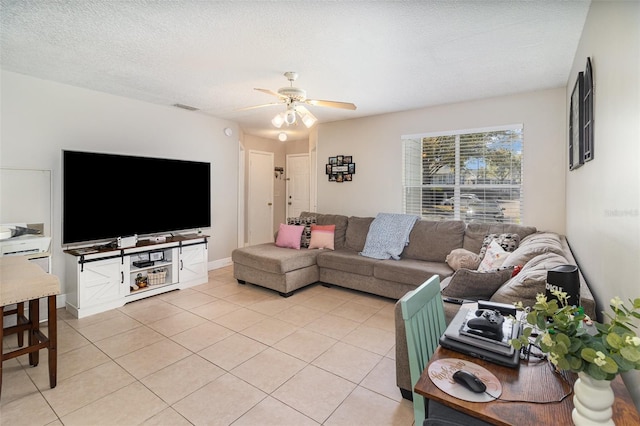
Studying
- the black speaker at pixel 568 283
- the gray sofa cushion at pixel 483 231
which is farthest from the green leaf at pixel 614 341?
the gray sofa cushion at pixel 483 231

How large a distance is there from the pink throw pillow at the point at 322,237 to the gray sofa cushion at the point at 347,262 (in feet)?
0.65

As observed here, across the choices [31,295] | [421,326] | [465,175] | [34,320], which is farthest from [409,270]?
[34,320]

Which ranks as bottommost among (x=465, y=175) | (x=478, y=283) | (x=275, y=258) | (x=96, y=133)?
(x=275, y=258)

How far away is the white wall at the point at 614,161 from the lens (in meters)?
1.11

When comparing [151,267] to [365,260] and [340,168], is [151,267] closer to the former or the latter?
[365,260]

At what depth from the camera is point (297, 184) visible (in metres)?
7.32

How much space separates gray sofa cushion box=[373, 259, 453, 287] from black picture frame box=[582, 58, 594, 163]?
176 centimetres

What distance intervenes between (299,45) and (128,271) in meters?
3.13

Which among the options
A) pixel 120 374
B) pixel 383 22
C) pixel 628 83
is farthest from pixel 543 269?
pixel 120 374

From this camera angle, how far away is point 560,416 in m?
0.85

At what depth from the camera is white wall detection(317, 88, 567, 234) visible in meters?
3.63

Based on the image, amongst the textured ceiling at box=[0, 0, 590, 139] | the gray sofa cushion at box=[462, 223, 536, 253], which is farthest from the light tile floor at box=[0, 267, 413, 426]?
the textured ceiling at box=[0, 0, 590, 139]

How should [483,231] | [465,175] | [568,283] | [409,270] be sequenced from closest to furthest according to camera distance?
[568,283]
[409,270]
[483,231]
[465,175]

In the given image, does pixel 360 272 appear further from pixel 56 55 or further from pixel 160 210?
pixel 56 55
